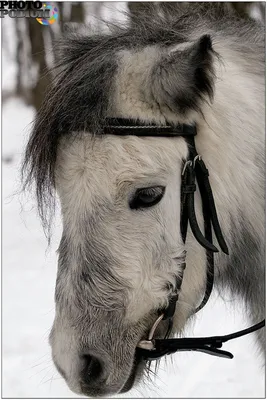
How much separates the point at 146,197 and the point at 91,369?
1.69 ft

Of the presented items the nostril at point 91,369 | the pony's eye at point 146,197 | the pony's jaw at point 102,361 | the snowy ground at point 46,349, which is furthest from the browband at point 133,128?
the snowy ground at point 46,349

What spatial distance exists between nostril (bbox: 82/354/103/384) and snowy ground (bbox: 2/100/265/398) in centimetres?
82

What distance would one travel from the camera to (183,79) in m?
1.53

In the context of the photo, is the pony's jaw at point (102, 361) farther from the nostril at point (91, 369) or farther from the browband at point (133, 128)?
the browband at point (133, 128)

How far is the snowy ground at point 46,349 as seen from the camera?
3.38 meters

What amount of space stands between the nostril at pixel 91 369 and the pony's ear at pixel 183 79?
2.44ft

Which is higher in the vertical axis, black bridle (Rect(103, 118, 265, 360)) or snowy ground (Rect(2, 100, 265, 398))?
black bridle (Rect(103, 118, 265, 360))

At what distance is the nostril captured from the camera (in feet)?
5.19

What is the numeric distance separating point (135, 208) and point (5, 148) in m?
6.33

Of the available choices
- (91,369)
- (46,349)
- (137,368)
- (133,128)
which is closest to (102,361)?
(91,369)

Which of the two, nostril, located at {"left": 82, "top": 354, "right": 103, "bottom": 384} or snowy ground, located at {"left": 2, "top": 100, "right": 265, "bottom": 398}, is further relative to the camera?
snowy ground, located at {"left": 2, "top": 100, "right": 265, "bottom": 398}

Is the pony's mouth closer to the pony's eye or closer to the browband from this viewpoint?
the pony's eye

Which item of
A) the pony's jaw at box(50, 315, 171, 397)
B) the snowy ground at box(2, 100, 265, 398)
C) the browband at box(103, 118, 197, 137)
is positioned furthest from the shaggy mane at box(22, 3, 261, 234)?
the snowy ground at box(2, 100, 265, 398)

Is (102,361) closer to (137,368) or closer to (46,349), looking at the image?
(137,368)
